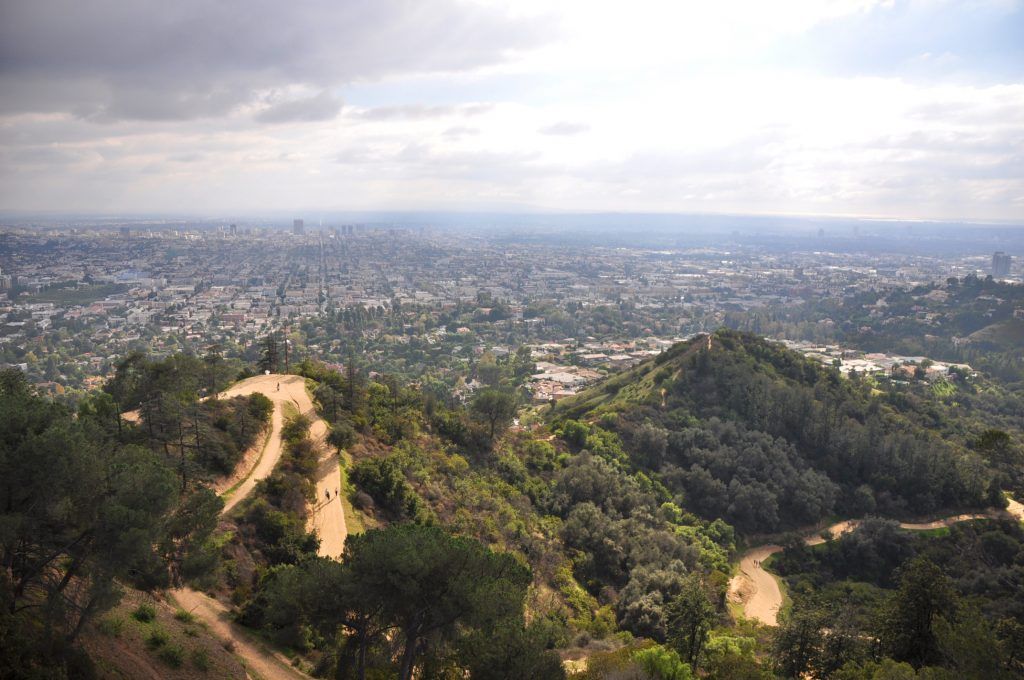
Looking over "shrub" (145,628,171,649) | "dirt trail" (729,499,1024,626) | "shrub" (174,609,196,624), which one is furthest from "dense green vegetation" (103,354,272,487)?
"dirt trail" (729,499,1024,626)

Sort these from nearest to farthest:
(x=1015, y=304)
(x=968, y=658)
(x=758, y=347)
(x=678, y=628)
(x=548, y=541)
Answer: (x=968, y=658)
(x=678, y=628)
(x=548, y=541)
(x=758, y=347)
(x=1015, y=304)

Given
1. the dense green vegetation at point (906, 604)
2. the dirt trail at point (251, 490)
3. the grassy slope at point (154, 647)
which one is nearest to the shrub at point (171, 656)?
the grassy slope at point (154, 647)

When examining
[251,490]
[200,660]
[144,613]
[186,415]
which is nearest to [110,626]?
[144,613]

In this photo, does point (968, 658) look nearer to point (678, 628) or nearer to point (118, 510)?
point (678, 628)

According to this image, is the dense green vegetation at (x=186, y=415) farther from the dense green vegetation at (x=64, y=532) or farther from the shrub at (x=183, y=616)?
the dense green vegetation at (x=64, y=532)

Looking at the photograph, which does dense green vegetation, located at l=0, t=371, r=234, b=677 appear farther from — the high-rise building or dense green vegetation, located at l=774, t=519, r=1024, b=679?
the high-rise building

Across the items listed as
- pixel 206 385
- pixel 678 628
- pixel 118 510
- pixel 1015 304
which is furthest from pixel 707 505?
pixel 1015 304

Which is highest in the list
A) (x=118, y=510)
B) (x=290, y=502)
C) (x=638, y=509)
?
(x=118, y=510)

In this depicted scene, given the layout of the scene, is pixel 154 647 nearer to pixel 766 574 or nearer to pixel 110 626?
pixel 110 626
